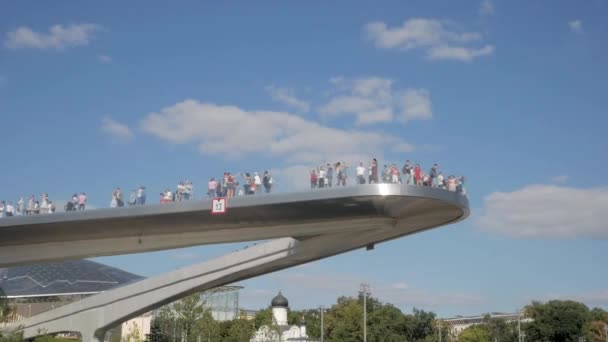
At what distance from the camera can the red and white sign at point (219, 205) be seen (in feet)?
99.5

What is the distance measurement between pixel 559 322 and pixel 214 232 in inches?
2718

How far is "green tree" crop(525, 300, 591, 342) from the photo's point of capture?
90.2 meters

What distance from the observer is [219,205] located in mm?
30344

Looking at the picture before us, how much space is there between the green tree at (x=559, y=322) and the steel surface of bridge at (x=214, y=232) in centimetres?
6553

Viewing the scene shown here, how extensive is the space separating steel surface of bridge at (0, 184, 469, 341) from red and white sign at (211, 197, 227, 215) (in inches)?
10.2

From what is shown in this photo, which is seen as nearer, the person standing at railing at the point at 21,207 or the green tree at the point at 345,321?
the person standing at railing at the point at 21,207

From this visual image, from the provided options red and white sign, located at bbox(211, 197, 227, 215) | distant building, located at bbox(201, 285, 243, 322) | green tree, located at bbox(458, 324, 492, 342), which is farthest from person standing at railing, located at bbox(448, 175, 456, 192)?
green tree, located at bbox(458, 324, 492, 342)

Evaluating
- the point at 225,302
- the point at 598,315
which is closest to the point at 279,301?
the point at 225,302

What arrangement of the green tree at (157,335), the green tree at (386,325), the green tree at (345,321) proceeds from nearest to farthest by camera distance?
the green tree at (157,335), the green tree at (386,325), the green tree at (345,321)

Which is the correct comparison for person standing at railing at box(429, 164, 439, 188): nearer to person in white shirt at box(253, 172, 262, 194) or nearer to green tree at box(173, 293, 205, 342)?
person in white shirt at box(253, 172, 262, 194)

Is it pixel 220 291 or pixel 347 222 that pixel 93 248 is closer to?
pixel 347 222

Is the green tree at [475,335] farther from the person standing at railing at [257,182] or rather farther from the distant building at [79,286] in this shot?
the person standing at railing at [257,182]

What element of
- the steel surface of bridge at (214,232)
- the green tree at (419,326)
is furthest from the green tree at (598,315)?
the steel surface of bridge at (214,232)

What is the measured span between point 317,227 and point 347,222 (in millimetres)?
1439
